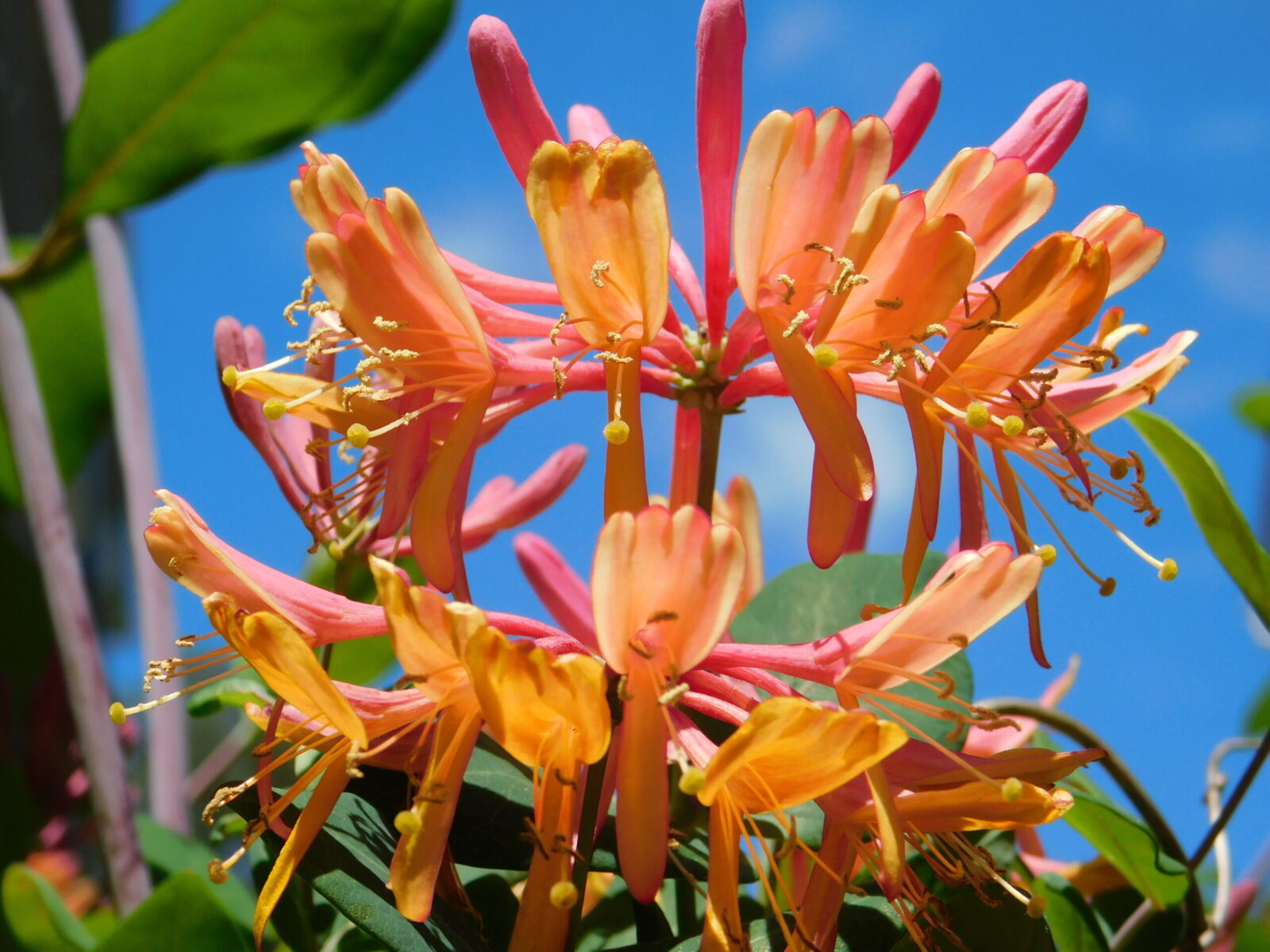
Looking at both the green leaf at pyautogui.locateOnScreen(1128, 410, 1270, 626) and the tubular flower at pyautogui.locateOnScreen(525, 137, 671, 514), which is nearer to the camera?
the tubular flower at pyautogui.locateOnScreen(525, 137, 671, 514)

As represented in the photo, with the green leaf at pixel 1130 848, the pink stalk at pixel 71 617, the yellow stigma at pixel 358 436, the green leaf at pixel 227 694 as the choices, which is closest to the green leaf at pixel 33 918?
the pink stalk at pixel 71 617

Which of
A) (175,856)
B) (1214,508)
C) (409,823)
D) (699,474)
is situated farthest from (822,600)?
(175,856)

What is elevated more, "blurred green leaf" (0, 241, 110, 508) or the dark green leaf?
"blurred green leaf" (0, 241, 110, 508)

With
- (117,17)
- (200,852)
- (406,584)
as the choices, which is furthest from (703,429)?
(117,17)

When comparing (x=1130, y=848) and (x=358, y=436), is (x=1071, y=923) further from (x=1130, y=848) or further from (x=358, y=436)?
(x=358, y=436)

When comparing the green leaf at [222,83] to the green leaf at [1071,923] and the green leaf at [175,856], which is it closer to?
the green leaf at [175,856]

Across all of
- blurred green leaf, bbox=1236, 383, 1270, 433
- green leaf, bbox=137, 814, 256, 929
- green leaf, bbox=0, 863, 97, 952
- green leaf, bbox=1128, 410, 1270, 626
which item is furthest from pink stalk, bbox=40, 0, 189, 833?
blurred green leaf, bbox=1236, 383, 1270, 433

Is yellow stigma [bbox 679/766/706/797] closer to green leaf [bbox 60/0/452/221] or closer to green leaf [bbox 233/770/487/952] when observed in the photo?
green leaf [bbox 233/770/487/952]
